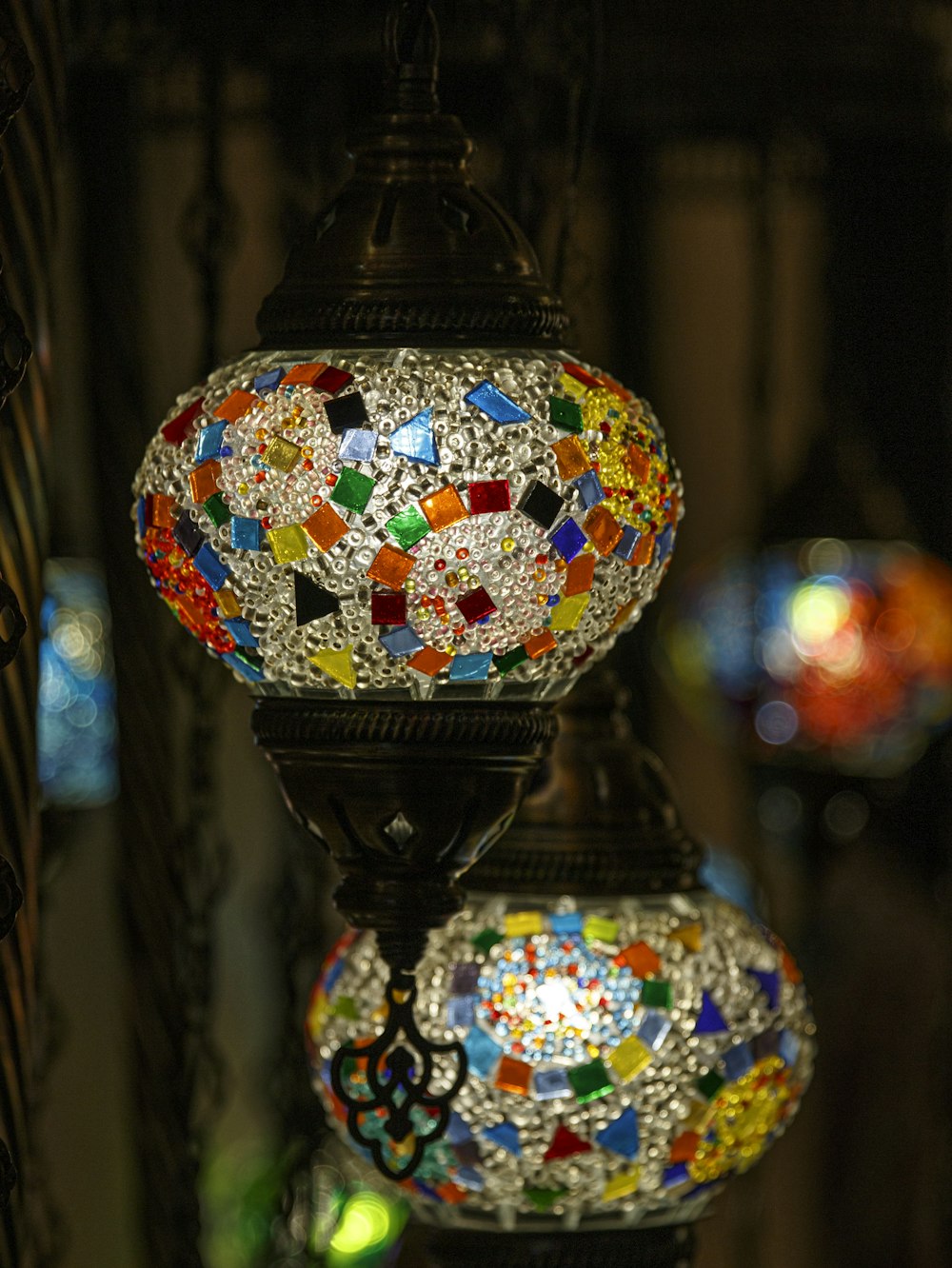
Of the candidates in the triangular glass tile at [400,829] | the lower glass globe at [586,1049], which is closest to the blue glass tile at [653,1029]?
the lower glass globe at [586,1049]

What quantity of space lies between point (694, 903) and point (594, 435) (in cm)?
40

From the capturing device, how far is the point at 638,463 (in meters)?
0.97

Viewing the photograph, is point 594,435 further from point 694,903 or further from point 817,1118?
point 817,1118

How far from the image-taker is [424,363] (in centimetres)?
94

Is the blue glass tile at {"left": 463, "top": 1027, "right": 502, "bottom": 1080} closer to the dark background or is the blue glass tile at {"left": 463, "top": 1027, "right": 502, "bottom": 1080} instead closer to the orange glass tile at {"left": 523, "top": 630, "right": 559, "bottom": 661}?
the orange glass tile at {"left": 523, "top": 630, "right": 559, "bottom": 661}

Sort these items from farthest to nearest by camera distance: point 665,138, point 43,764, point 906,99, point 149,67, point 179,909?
1. point 665,138
2. point 43,764
3. point 906,99
4. point 149,67
5. point 179,909

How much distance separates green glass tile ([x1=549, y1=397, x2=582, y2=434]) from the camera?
0.93 m

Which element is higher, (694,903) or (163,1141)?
(694,903)

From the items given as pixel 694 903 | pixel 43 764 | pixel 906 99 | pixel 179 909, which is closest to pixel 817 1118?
pixel 43 764

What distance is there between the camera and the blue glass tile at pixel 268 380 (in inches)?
37.1

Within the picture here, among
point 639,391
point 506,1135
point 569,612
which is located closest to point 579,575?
point 569,612

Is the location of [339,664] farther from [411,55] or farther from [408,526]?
[411,55]

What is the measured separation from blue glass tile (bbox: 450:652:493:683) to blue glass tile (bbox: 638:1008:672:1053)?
0.32 meters

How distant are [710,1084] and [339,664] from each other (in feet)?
1.32
